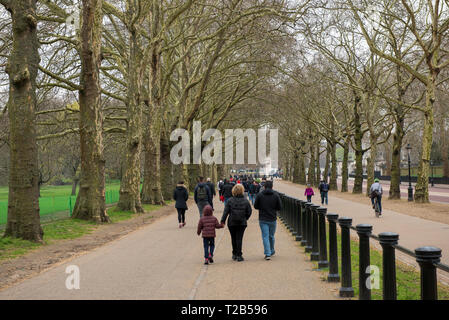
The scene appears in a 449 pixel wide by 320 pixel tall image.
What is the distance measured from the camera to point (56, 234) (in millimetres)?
15344

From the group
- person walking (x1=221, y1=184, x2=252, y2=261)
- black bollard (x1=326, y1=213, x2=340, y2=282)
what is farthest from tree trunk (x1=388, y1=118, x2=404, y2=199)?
black bollard (x1=326, y1=213, x2=340, y2=282)

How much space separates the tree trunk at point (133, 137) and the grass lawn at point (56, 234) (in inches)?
29.4

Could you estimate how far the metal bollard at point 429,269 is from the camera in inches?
162

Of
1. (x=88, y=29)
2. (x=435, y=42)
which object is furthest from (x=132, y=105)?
(x=435, y=42)

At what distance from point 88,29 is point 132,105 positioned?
575 centimetres

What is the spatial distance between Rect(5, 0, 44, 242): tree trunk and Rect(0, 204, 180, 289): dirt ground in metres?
0.98

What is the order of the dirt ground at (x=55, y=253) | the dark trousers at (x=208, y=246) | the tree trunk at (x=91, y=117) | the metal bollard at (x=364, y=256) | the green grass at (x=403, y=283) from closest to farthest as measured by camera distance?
1. the metal bollard at (x=364, y=256)
2. the green grass at (x=403, y=283)
3. the dirt ground at (x=55, y=253)
4. the dark trousers at (x=208, y=246)
5. the tree trunk at (x=91, y=117)

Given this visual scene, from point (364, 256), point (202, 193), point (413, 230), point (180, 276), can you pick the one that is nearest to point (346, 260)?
point (364, 256)

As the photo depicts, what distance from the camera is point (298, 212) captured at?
46.2 feet

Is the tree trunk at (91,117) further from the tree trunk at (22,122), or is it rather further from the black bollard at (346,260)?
the black bollard at (346,260)

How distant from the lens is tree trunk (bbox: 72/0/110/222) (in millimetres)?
18016

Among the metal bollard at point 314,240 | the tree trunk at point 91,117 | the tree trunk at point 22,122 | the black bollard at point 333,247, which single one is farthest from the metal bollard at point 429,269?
the tree trunk at point 91,117

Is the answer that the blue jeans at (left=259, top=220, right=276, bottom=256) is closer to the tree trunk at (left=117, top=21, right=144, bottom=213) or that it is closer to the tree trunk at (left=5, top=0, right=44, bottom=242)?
the tree trunk at (left=5, top=0, right=44, bottom=242)

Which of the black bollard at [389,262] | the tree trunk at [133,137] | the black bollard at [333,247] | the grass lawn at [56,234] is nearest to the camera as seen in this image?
the black bollard at [389,262]
